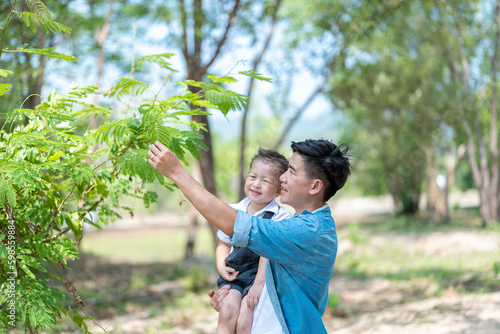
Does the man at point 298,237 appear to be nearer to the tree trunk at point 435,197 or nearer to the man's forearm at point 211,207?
the man's forearm at point 211,207

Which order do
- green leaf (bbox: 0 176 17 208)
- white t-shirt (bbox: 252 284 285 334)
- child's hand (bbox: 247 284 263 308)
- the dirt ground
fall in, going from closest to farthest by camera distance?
green leaf (bbox: 0 176 17 208), white t-shirt (bbox: 252 284 285 334), child's hand (bbox: 247 284 263 308), the dirt ground

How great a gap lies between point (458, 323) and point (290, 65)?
6.22m

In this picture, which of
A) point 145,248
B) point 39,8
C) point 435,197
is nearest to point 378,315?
point 39,8

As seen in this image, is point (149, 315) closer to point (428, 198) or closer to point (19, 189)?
point (19, 189)

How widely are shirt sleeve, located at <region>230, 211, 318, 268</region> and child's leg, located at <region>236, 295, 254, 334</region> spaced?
400mm

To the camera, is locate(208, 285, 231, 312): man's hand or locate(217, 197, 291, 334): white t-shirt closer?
locate(217, 197, 291, 334): white t-shirt

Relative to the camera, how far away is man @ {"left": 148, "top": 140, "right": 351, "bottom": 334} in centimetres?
183

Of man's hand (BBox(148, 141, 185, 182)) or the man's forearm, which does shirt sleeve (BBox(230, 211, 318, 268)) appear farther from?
man's hand (BBox(148, 141, 185, 182))

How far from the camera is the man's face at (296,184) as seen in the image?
205 centimetres

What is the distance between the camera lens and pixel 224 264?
8.07 ft

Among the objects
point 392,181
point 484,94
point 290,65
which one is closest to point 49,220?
point 290,65

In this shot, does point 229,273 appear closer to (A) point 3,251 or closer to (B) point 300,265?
(B) point 300,265

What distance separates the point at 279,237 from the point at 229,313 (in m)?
0.62

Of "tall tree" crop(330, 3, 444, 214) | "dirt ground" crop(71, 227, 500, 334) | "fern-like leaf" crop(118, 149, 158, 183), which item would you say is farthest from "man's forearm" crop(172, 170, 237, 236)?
"tall tree" crop(330, 3, 444, 214)
